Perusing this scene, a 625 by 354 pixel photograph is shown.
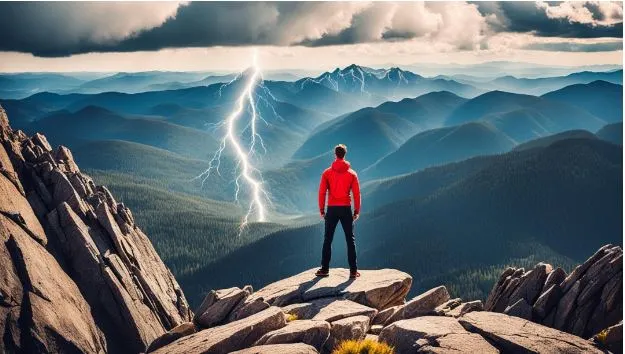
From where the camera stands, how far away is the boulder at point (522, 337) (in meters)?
23.5

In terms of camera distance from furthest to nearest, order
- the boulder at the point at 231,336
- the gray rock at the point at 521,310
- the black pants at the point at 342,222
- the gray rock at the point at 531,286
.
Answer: the black pants at the point at 342,222 < the gray rock at the point at 531,286 < the gray rock at the point at 521,310 < the boulder at the point at 231,336

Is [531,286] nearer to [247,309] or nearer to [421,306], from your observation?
[421,306]

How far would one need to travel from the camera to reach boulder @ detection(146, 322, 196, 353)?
29.3 m

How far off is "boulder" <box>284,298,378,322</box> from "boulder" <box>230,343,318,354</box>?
4860 mm

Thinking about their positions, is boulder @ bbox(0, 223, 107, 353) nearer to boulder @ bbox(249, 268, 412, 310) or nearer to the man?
boulder @ bbox(249, 268, 412, 310)

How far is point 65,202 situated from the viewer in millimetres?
40344

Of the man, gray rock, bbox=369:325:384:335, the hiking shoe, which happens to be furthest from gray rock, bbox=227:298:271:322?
the hiking shoe

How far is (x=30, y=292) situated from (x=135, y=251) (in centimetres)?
1546

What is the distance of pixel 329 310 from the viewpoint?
29969mm

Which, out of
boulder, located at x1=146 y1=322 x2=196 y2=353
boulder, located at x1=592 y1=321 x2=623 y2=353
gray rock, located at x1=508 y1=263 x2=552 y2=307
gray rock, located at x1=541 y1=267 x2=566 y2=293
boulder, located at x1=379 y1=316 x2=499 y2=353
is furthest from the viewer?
gray rock, located at x1=508 y1=263 x2=552 y2=307

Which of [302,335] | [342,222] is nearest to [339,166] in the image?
[342,222]

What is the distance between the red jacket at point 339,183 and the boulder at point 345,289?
4744 mm

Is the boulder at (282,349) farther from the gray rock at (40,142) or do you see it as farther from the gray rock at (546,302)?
the gray rock at (40,142)

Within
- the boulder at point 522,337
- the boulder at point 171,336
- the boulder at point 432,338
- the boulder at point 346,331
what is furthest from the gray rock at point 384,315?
the boulder at point 171,336
